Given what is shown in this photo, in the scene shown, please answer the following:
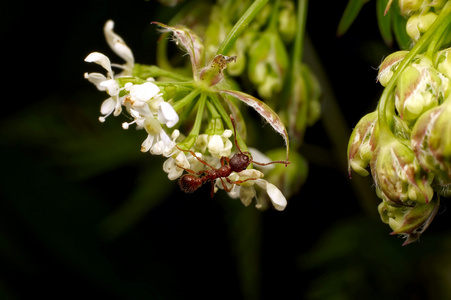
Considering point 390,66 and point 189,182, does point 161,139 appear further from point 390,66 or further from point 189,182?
point 390,66

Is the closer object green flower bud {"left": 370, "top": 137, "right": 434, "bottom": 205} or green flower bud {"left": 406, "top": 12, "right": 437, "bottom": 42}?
green flower bud {"left": 370, "top": 137, "right": 434, "bottom": 205}

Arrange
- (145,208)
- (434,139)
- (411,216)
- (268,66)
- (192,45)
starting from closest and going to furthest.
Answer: (434,139) < (411,216) < (192,45) < (268,66) < (145,208)

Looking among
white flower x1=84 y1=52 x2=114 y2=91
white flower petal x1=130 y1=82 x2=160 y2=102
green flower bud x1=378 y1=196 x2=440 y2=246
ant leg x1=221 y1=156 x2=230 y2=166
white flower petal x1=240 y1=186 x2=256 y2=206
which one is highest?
white flower x1=84 y1=52 x2=114 y2=91

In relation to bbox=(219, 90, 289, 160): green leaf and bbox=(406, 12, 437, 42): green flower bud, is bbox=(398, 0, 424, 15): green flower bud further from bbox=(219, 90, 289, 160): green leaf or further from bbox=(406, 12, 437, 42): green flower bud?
bbox=(219, 90, 289, 160): green leaf

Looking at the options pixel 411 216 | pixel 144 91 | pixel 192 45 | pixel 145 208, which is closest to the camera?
pixel 411 216

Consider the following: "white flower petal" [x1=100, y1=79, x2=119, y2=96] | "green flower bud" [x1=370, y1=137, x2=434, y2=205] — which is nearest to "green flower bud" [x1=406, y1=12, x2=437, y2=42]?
"green flower bud" [x1=370, y1=137, x2=434, y2=205]

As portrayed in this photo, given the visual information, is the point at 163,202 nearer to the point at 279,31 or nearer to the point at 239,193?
the point at 279,31

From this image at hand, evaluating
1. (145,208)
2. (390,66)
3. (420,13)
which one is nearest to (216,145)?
(390,66)
